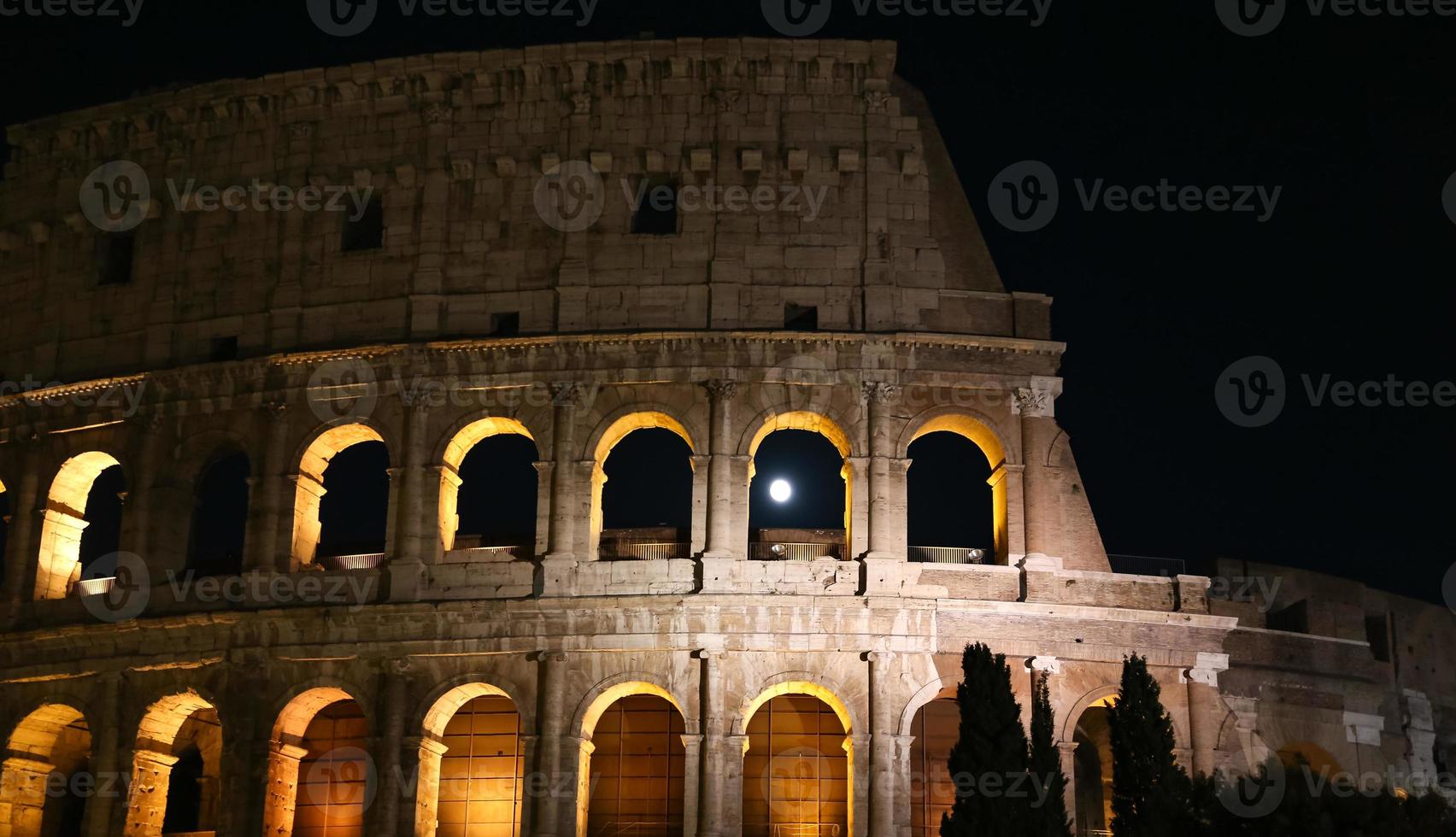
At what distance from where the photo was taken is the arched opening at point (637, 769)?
3244 centimetres

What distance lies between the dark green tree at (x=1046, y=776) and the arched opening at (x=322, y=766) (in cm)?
1228

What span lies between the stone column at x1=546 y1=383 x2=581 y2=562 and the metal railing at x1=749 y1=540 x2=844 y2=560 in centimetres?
346

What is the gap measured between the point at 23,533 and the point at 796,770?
15.9 metres

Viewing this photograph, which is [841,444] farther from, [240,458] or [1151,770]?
[240,458]

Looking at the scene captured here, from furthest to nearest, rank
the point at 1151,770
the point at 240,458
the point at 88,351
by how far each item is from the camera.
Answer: the point at 240,458
the point at 88,351
the point at 1151,770

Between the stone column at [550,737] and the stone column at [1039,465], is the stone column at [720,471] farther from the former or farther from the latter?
the stone column at [1039,465]

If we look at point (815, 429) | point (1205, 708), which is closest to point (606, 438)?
point (815, 429)

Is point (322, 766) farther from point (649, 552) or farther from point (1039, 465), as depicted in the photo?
point (1039, 465)

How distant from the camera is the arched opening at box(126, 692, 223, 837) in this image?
106 feet

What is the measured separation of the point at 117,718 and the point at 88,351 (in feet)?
25.9

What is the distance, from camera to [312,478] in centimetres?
3372

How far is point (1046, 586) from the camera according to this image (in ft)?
101

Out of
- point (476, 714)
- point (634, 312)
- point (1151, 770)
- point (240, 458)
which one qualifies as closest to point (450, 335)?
point (634, 312)

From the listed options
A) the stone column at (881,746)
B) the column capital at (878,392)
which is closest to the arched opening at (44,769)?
the stone column at (881,746)
